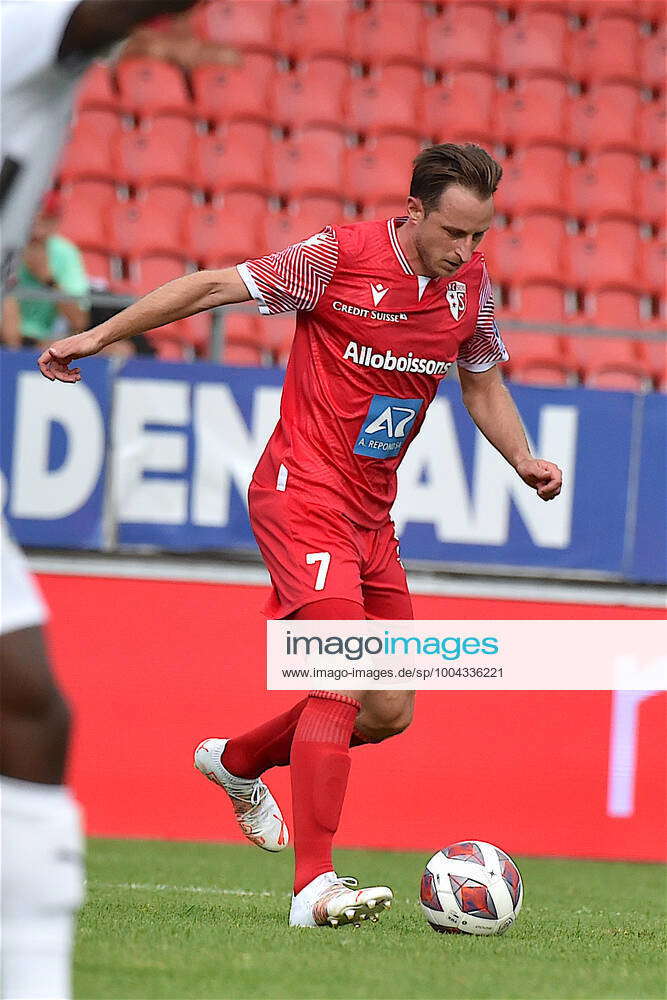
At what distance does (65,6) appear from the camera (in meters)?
2.56

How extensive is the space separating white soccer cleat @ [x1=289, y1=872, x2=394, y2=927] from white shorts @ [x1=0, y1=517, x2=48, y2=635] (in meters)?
1.61

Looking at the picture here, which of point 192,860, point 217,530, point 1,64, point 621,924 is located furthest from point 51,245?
point 1,64

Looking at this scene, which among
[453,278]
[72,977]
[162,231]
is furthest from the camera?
[162,231]

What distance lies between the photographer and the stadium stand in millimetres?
10664

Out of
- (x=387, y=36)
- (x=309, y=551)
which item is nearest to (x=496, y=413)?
(x=309, y=551)

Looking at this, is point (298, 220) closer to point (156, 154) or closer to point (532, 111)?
point (156, 154)

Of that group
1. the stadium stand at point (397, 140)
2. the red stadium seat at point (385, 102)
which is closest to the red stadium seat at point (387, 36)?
the stadium stand at point (397, 140)

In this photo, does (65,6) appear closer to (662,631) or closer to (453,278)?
(453,278)

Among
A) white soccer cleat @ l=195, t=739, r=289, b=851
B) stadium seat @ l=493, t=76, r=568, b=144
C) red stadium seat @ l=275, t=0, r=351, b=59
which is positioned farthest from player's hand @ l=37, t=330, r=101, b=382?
red stadium seat @ l=275, t=0, r=351, b=59

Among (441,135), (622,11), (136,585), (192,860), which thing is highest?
(622,11)

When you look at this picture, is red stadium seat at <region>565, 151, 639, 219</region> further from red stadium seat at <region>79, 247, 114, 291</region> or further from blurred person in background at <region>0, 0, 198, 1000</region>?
blurred person in background at <region>0, 0, 198, 1000</region>

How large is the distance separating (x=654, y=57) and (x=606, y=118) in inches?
30.7

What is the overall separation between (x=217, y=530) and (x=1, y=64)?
481 centimetres

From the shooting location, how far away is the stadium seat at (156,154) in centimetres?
1091
